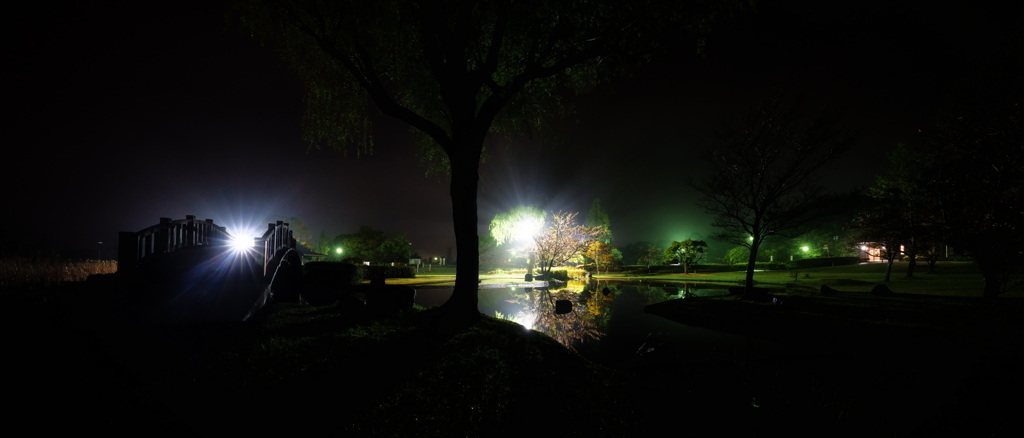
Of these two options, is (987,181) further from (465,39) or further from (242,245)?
(242,245)

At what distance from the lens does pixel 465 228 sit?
855cm

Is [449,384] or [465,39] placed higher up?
[465,39]

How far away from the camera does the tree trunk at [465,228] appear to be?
8516 millimetres

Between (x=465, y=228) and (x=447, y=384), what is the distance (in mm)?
4318

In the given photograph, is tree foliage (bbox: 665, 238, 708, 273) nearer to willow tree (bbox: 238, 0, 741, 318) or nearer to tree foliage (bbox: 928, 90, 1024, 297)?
tree foliage (bbox: 928, 90, 1024, 297)

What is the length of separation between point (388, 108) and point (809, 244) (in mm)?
Result: 81722

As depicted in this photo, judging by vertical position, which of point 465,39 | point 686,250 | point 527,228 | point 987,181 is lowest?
point 686,250

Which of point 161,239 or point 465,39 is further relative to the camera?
point 161,239

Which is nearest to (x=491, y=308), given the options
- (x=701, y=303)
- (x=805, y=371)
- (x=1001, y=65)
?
(x=701, y=303)

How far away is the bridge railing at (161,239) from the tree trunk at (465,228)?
8.03 metres

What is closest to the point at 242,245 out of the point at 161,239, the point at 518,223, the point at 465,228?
the point at 161,239

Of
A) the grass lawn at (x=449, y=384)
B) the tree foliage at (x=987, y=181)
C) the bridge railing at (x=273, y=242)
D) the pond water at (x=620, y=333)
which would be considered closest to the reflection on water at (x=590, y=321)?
the pond water at (x=620, y=333)

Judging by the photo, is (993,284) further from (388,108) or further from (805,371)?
(388,108)

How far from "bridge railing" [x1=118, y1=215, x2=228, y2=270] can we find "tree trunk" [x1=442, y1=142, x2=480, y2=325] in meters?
8.03
